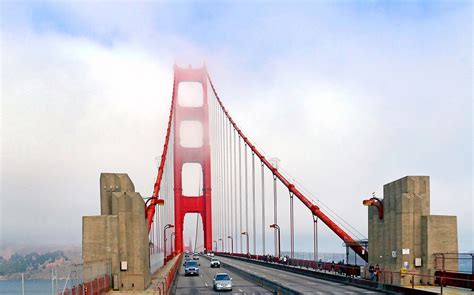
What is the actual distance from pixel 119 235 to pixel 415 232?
55.5 ft

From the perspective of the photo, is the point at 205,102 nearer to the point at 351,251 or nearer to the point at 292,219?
the point at 292,219

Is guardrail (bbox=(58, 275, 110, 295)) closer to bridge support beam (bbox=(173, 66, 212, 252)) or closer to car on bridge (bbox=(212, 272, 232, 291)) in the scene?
car on bridge (bbox=(212, 272, 232, 291))

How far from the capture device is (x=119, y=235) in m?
36.5

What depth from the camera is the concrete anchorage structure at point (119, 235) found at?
35.6 meters

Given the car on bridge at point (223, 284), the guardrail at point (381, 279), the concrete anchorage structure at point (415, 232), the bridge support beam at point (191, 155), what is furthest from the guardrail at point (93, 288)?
the bridge support beam at point (191, 155)

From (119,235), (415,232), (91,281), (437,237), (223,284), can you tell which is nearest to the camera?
(91,281)

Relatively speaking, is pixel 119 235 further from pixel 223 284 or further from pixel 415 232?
pixel 415 232

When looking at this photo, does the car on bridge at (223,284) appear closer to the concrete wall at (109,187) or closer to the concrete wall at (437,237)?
the concrete wall at (109,187)

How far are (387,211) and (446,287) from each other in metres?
6.94

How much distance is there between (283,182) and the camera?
76.4 meters

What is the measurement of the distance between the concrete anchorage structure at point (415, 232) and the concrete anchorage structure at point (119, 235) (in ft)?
48.2

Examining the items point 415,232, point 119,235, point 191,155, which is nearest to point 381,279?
point 415,232

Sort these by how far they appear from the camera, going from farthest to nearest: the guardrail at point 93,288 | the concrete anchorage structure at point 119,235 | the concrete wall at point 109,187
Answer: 1. the concrete wall at point 109,187
2. the concrete anchorage structure at point 119,235
3. the guardrail at point 93,288

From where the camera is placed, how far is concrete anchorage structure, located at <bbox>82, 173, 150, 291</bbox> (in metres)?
35.6
